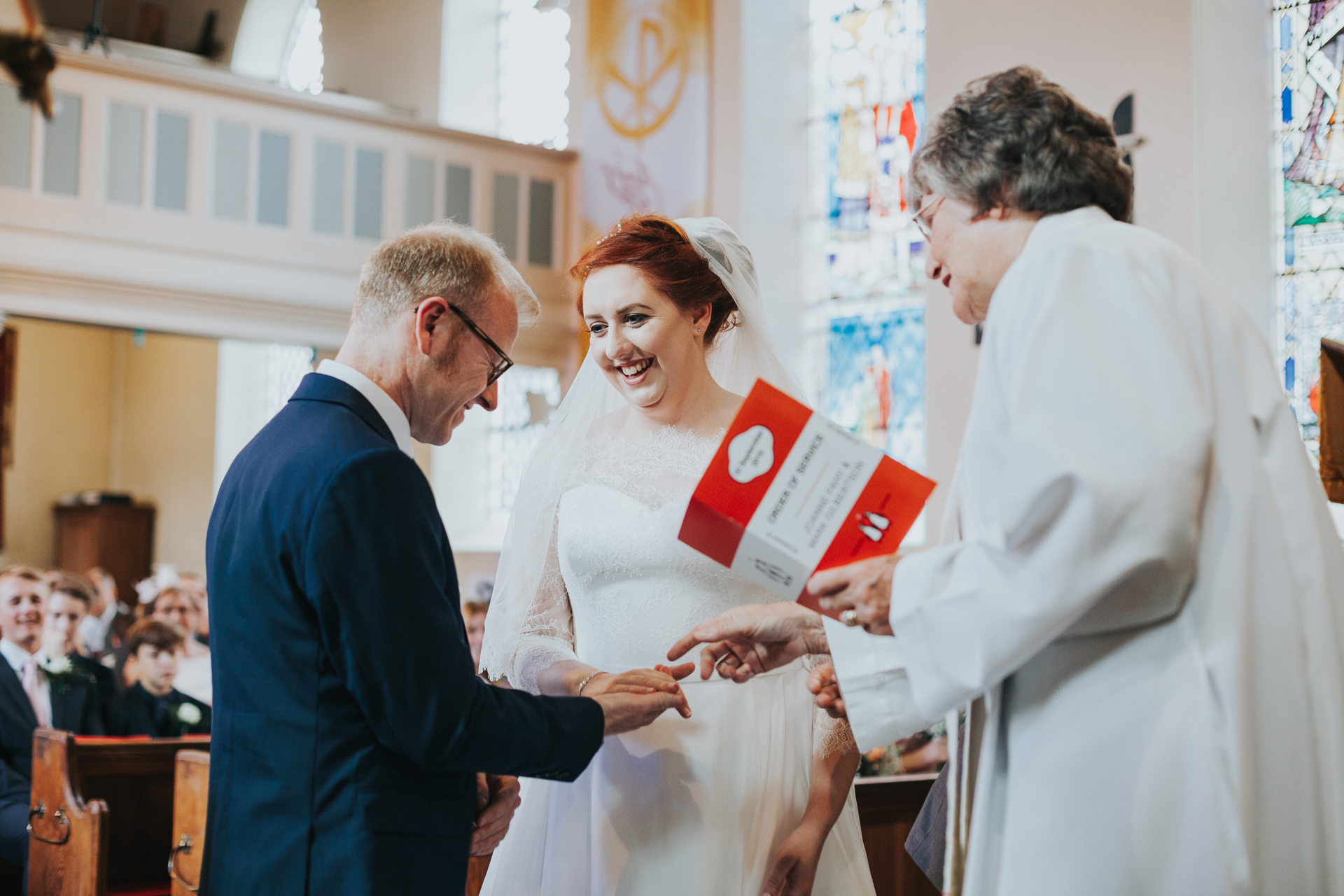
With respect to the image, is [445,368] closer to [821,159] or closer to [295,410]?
[295,410]

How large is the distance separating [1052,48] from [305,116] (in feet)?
19.5

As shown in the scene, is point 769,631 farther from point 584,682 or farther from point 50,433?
point 50,433

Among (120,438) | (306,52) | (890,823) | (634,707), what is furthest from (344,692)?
(306,52)

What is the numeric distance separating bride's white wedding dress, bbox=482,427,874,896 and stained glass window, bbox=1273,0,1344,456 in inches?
209

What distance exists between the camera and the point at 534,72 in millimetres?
11875

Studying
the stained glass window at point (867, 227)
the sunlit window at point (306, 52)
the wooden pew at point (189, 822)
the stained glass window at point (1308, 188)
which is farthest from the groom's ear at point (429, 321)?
the sunlit window at point (306, 52)

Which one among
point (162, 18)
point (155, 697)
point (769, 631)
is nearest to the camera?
point (769, 631)

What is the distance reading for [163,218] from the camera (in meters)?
9.30

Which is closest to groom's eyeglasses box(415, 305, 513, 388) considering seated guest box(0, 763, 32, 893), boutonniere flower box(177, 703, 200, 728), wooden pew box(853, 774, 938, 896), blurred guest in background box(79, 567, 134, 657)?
wooden pew box(853, 774, 938, 896)

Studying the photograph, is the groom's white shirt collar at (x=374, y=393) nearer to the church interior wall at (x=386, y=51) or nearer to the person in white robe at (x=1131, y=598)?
the person in white robe at (x=1131, y=598)

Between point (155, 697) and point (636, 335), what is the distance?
468 centimetres

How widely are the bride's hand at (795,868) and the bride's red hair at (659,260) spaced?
3.86 ft

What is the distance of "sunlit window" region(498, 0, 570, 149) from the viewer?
11633 millimetres

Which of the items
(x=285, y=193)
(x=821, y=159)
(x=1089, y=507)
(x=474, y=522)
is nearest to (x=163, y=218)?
(x=285, y=193)
